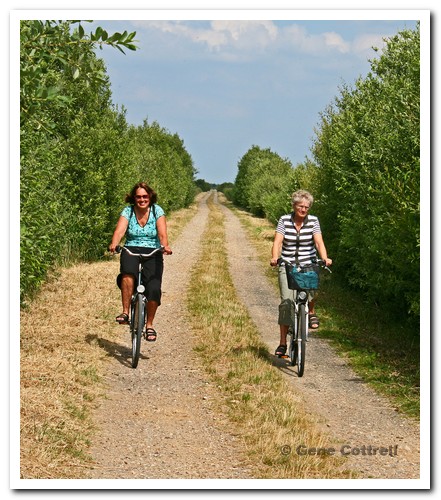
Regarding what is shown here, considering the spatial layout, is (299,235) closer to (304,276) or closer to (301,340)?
(304,276)

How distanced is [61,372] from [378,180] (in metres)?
7.02

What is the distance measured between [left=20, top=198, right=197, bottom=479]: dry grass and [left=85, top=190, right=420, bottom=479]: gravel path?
0.76 feet

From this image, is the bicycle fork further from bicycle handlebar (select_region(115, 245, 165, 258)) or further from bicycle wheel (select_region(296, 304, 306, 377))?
bicycle handlebar (select_region(115, 245, 165, 258))

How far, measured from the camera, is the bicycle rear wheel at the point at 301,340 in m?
9.66

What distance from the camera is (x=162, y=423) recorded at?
301 inches

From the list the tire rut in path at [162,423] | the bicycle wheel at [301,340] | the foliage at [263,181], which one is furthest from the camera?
the foliage at [263,181]

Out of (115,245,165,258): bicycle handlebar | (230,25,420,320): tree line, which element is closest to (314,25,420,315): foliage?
(230,25,420,320): tree line

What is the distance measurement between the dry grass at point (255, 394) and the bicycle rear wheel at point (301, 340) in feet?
1.20

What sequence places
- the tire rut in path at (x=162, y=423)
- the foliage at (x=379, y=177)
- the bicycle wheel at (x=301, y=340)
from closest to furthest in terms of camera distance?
the tire rut in path at (x=162, y=423) → the bicycle wheel at (x=301, y=340) → the foliage at (x=379, y=177)

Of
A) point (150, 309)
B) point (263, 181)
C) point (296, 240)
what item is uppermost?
point (263, 181)

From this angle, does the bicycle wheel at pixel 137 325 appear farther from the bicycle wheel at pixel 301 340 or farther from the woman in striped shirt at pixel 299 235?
the bicycle wheel at pixel 301 340

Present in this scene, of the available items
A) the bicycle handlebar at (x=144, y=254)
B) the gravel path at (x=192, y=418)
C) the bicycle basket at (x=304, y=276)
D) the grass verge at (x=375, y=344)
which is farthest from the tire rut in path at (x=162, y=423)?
the grass verge at (x=375, y=344)
